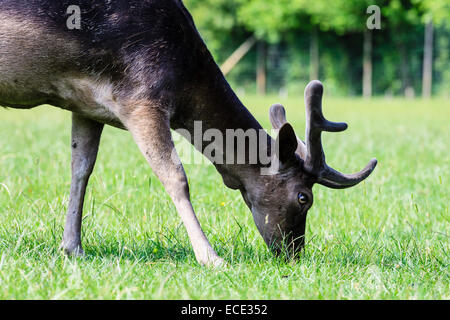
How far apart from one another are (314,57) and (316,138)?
3824 cm

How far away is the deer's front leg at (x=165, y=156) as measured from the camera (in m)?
3.81

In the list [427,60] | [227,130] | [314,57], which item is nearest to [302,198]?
[227,130]

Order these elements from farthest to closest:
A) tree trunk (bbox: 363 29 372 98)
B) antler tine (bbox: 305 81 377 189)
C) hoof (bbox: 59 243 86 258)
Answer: tree trunk (bbox: 363 29 372 98)
hoof (bbox: 59 243 86 258)
antler tine (bbox: 305 81 377 189)

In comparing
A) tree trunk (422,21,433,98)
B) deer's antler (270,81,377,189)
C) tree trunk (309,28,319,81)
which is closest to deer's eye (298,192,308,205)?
deer's antler (270,81,377,189)

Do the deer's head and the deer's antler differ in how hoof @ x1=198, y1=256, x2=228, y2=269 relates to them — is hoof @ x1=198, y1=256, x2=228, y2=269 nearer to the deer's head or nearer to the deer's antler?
the deer's head

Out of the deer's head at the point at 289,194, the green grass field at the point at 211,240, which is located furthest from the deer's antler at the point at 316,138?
the green grass field at the point at 211,240

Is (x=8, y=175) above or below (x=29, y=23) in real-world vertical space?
below

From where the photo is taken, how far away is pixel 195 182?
661cm

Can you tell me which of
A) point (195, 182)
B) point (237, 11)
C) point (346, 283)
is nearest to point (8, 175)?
point (195, 182)

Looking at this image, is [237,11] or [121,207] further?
[237,11]

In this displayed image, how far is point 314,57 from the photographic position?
136 ft

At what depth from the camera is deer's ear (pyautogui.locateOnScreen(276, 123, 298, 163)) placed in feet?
13.1
